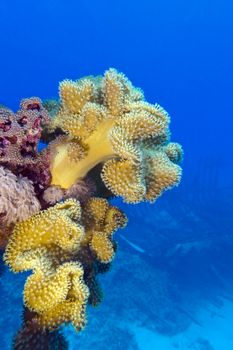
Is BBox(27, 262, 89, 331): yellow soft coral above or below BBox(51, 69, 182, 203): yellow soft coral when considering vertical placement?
below

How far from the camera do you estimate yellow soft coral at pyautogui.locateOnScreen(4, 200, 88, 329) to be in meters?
2.91

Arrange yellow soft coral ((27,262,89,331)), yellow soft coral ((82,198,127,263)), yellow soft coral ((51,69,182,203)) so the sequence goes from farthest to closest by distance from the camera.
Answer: yellow soft coral ((82,198,127,263))
yellow soft coral ((51,69,182,203))
yellow soft coral ((27,262,89,331))

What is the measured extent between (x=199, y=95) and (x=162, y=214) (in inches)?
5282

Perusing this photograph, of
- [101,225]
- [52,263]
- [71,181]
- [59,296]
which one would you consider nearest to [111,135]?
[71,181]

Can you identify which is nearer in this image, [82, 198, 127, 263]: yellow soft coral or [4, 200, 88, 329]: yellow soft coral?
[4, 200, 88, 329]: yellow soft coral

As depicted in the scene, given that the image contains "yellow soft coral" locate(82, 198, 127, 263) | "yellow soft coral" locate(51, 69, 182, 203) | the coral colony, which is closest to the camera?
the coral colony

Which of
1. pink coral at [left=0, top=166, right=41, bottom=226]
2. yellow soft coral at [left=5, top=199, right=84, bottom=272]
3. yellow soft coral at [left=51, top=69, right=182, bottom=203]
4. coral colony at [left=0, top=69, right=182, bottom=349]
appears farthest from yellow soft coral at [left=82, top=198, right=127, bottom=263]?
pink coral at [left=0, top=166, right=41, bottom=226]

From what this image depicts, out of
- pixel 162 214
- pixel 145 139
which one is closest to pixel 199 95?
pixel 162 214

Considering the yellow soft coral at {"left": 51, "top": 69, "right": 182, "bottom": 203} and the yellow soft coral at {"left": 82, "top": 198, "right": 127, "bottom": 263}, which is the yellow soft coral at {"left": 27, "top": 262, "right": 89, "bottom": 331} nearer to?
the yellow soft coral at {"left": 82, "top": 198, "right": 127, "bottom": 263}

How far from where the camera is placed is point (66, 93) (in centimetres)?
→ 350

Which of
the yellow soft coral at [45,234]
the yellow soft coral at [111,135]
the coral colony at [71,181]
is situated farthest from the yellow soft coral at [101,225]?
the yellow soft coral at [45,234]

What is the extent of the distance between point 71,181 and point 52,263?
2.47ft

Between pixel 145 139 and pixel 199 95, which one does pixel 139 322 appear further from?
pixel 199 95

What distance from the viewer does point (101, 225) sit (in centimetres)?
360
